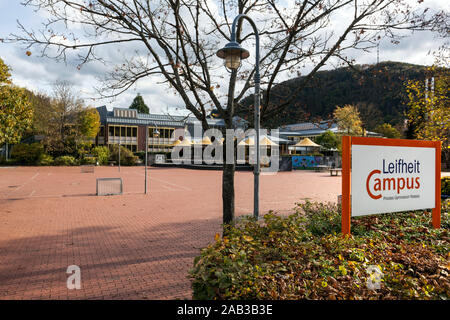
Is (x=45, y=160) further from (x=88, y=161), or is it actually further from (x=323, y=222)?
(x=323, y=222)

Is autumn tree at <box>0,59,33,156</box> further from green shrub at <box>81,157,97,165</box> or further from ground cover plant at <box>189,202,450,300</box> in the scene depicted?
green shrub at <box>81,157,97,165</box>

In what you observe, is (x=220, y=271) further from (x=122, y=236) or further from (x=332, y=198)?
(x=332, y=198)

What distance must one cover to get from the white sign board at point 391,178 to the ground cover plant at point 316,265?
0.52 m

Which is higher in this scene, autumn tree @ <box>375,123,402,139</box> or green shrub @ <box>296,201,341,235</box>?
autumn tree @ <box>375,123,402,139</box>

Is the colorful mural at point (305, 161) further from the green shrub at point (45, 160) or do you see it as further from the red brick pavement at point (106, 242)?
the green shrub at point (45, 160)

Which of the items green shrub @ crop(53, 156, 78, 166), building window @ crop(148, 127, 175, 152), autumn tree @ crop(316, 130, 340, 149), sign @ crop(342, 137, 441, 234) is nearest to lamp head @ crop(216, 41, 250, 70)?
sign @ crop(342, 137, 441, 234)

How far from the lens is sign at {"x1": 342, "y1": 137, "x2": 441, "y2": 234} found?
440 centimetres

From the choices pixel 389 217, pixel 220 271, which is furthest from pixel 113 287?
pixel 389 217

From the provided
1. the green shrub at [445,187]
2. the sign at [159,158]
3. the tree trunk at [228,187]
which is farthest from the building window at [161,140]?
the tree trunk at [228,187]

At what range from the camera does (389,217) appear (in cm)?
584

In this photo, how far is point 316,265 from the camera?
3.17 metres

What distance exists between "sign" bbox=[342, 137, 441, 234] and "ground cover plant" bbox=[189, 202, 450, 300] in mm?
502

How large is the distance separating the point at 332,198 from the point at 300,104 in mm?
7433

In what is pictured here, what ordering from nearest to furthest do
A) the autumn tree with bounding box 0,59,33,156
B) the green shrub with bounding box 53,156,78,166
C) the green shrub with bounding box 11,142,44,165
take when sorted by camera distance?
the autumn tree with bounding box 0,59,33,156 → the green shrub with bounding box 53,156,78,166 → the green shrub with bounding box 11,142,44,165
